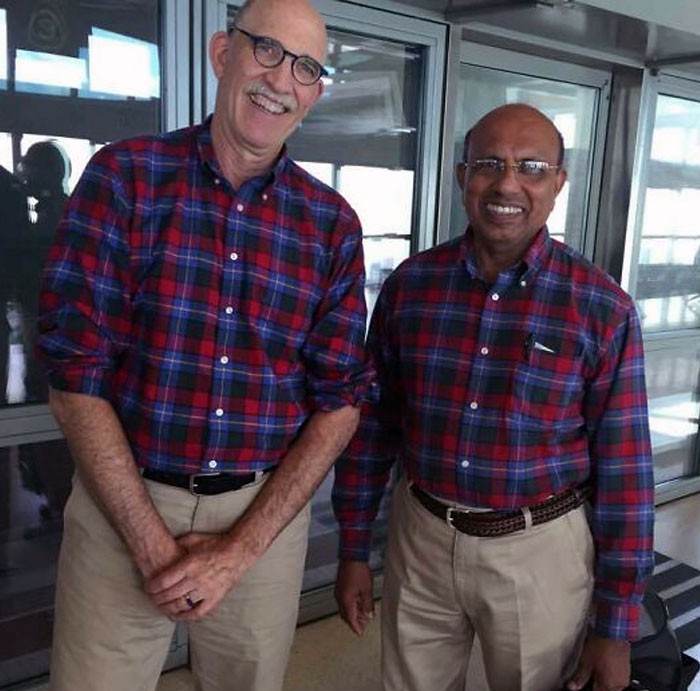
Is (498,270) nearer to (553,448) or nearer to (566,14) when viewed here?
(553,448)

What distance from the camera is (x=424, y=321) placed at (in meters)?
1.47

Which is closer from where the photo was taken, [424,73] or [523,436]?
[523,436]

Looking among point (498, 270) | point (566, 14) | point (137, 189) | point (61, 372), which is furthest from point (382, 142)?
point (61, 372)

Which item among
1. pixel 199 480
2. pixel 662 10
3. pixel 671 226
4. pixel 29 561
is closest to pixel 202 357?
pixel 199 480

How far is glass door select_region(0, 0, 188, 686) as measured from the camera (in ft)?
6.00

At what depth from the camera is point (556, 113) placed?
3.15 meters

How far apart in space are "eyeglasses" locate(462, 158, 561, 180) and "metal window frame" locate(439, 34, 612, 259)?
1135 mm

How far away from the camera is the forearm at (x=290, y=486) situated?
4.21ft

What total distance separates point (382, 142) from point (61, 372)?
1.67 meters

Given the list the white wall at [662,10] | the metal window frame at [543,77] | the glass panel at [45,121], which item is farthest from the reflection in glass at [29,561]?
the white wall at [662,10]

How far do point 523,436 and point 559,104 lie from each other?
222 centimetres

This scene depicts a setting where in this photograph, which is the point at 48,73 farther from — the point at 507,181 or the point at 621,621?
the point at 621,621

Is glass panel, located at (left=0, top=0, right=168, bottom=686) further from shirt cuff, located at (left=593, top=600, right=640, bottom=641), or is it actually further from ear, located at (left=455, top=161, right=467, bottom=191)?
shirt cuff, located at (left=593, top=600, right=640, bottom=641)

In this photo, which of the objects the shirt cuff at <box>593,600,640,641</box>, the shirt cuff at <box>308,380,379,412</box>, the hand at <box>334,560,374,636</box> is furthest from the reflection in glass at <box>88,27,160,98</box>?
the shirt cuff at <box>593,600,640,641</box>
